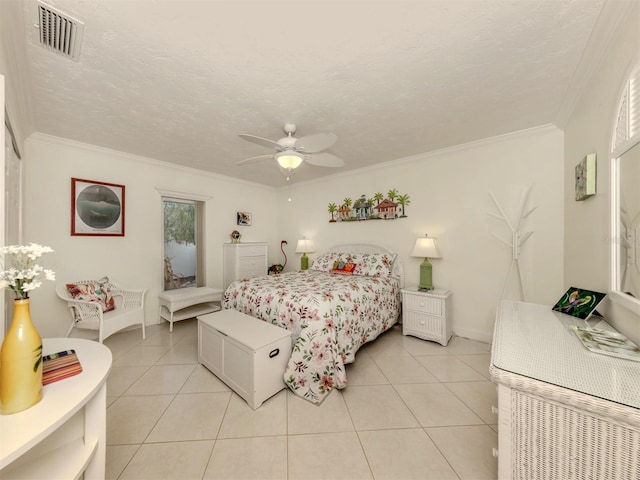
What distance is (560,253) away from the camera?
2549 millimetres

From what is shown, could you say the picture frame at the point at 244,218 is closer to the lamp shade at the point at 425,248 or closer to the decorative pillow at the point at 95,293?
the decorative pillow at the point at 95,293

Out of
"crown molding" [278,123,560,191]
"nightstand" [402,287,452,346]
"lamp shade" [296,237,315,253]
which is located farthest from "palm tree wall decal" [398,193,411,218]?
"lamp shade" [296,237,315,253]

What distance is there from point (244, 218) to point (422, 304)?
3453 millimetres

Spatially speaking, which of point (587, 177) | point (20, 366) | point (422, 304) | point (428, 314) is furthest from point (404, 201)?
point (20, 366)

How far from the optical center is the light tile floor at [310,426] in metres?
1.38

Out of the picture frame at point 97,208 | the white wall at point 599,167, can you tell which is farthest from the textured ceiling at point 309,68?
the picture frame at point 97,208

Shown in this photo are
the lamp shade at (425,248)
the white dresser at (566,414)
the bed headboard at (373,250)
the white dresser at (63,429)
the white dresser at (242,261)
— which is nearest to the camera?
the white dresser at (63,429)

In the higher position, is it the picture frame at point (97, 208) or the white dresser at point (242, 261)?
the picture frame at point (97, 208)

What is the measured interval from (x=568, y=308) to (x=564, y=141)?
1.87 meters

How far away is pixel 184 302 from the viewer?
134 inches

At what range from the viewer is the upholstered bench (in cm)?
332

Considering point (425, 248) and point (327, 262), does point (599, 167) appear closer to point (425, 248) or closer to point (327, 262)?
point (425, 248)

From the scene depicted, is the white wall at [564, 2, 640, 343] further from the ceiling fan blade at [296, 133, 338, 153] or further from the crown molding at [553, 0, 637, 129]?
the ceiling fan blade at [296, 133, 338, 153]

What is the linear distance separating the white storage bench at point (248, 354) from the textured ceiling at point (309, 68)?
195cm
